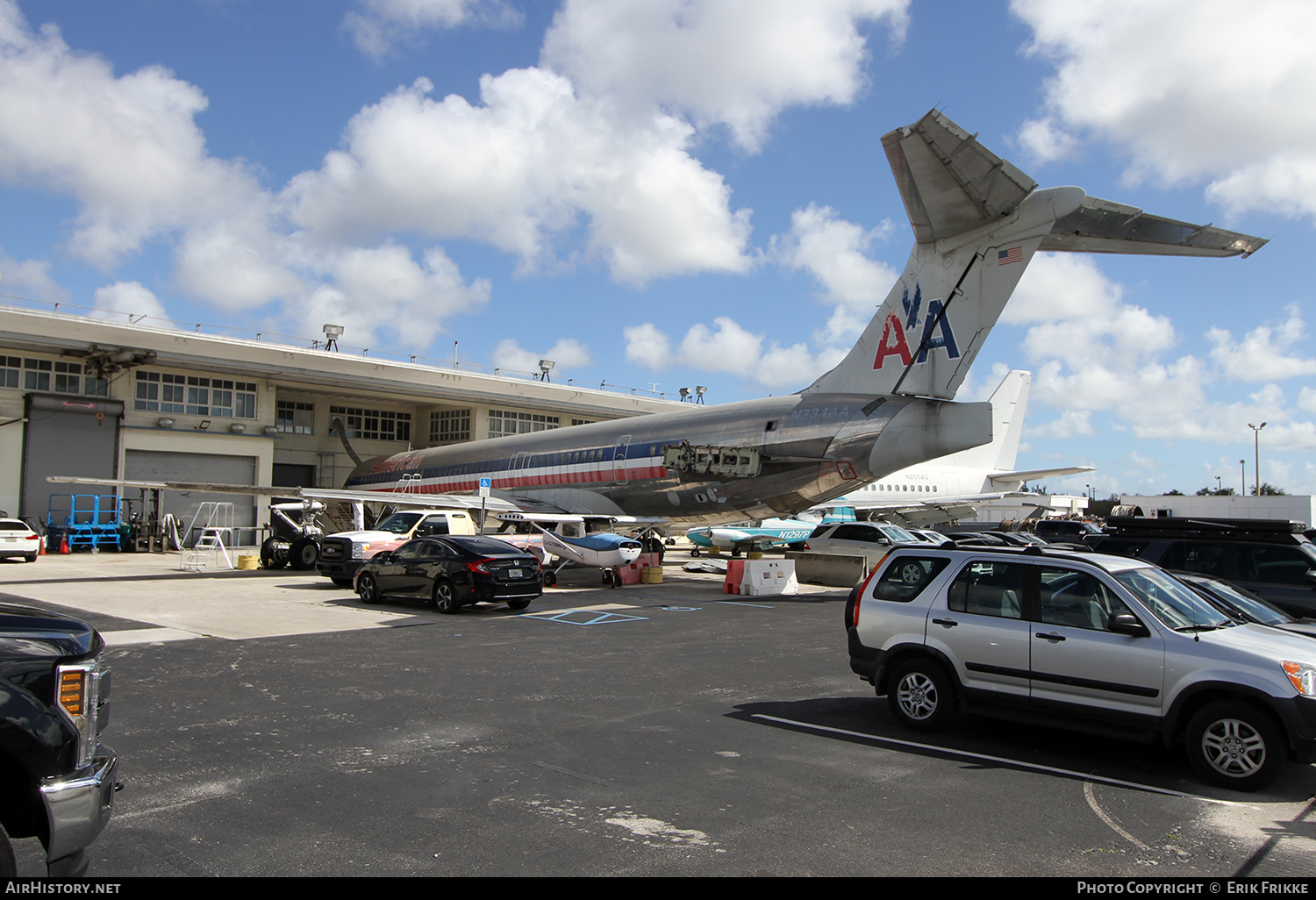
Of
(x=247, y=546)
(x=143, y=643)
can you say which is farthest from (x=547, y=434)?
(x=143, y=643)

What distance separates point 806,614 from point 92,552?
96.9ft

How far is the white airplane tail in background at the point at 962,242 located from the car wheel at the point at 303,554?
1696cm

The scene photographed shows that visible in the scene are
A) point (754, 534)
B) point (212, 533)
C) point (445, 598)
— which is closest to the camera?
point (445, 598)

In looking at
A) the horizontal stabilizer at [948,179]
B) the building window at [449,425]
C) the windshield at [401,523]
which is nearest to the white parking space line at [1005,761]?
the horizontal stabilizer at [948,179]

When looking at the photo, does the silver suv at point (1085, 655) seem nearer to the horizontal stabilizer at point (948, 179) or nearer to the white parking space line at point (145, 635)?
the white parking space line at point (145, 635)

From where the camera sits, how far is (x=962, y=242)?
19.2 meters

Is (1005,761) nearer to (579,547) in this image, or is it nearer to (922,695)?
(922,695)

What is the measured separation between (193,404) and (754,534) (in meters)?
25.5

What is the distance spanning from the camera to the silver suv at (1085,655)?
643cm

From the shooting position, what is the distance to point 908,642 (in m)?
8.09

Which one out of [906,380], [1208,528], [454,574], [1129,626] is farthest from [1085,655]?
[906,380]

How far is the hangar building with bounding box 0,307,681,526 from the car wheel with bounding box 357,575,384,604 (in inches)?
910

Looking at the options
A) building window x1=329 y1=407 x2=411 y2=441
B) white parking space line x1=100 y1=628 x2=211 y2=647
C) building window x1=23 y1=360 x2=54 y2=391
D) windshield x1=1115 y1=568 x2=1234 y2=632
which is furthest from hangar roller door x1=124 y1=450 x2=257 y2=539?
windshield x1=1115 y1=568 x2=1234 y2=632

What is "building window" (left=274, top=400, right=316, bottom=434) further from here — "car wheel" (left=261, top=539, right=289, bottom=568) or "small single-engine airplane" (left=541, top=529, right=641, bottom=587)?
"small single-engine airplane" (left=541, top=529, right=641, bottom=587)
